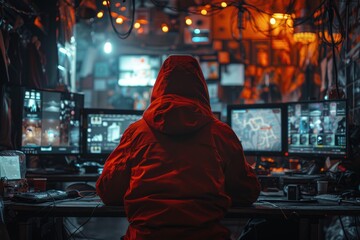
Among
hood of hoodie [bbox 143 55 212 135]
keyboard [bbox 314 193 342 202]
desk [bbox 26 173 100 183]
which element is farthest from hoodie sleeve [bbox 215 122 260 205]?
desk [bbox 26 173 100 183]

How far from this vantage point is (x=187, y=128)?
276cm

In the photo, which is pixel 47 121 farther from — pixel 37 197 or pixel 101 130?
pixel 37 197

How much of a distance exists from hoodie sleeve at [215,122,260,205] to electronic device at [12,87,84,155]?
2.51 meters

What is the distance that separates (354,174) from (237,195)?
1.61m

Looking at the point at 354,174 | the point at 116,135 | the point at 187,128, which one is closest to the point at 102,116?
the point at 116,135

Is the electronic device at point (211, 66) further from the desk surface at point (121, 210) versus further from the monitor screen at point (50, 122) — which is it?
the desk surface at point (121, 210)

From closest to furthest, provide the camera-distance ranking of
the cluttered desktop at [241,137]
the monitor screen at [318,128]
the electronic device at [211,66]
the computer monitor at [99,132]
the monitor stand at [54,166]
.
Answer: the cluttered desktop at [241,137], the monitor screen at [318,128], the monitor stand at [54,166], the computer monitor at [99,132], the electronic device at [211,66]

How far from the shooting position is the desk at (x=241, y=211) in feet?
10.6

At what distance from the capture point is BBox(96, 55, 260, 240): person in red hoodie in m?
2.65

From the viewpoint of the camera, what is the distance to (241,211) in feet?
10.6

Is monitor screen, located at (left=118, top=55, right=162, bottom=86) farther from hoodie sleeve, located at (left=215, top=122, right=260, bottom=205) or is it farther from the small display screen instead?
hoodie sleeve, located at (left=215, top=122, right=260, bottom=205)

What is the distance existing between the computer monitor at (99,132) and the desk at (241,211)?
6.91 feet

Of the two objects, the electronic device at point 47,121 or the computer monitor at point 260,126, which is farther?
the computer monitor at point 260,126

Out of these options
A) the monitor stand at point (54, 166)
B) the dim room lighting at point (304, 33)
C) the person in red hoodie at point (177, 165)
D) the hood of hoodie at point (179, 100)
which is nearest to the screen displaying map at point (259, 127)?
the monitor stand at point (54, 166)
